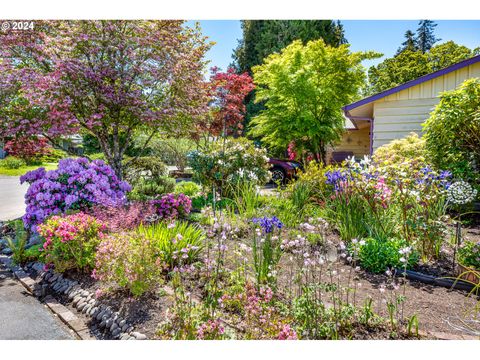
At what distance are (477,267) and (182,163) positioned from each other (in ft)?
34.6

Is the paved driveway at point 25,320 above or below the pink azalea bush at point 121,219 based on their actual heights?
below

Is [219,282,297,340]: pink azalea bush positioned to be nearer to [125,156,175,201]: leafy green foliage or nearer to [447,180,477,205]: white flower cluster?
[447,180,477,205]: white flower cluster

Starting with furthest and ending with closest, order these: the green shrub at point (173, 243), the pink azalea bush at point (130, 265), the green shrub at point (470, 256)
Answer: the green shrub at point (173, 243), the green shrub at point (470, 256), the pink azalea bush at point (130, 265)

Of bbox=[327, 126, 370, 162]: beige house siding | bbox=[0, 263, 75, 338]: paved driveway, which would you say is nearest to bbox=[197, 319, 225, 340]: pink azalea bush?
bbox=[0, 263, 75, 338]: paved driveway

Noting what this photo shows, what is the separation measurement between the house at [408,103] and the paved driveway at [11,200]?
24.1 feet

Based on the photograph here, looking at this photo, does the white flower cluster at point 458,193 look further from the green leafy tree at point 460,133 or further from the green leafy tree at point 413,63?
the green leafy tree at point 413,63

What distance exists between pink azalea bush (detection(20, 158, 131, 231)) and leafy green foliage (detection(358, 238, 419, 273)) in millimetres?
2964

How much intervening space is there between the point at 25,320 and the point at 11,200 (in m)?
6.78

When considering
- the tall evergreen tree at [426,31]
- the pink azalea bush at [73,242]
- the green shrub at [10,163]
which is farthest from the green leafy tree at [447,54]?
the green shrub at [10,163]

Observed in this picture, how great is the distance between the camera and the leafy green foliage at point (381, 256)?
332cm

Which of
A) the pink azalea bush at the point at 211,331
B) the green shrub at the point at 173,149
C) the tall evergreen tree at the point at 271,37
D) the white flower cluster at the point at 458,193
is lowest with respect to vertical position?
the pink azalea bush at the point at 211,331

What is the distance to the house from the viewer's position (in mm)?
6312
